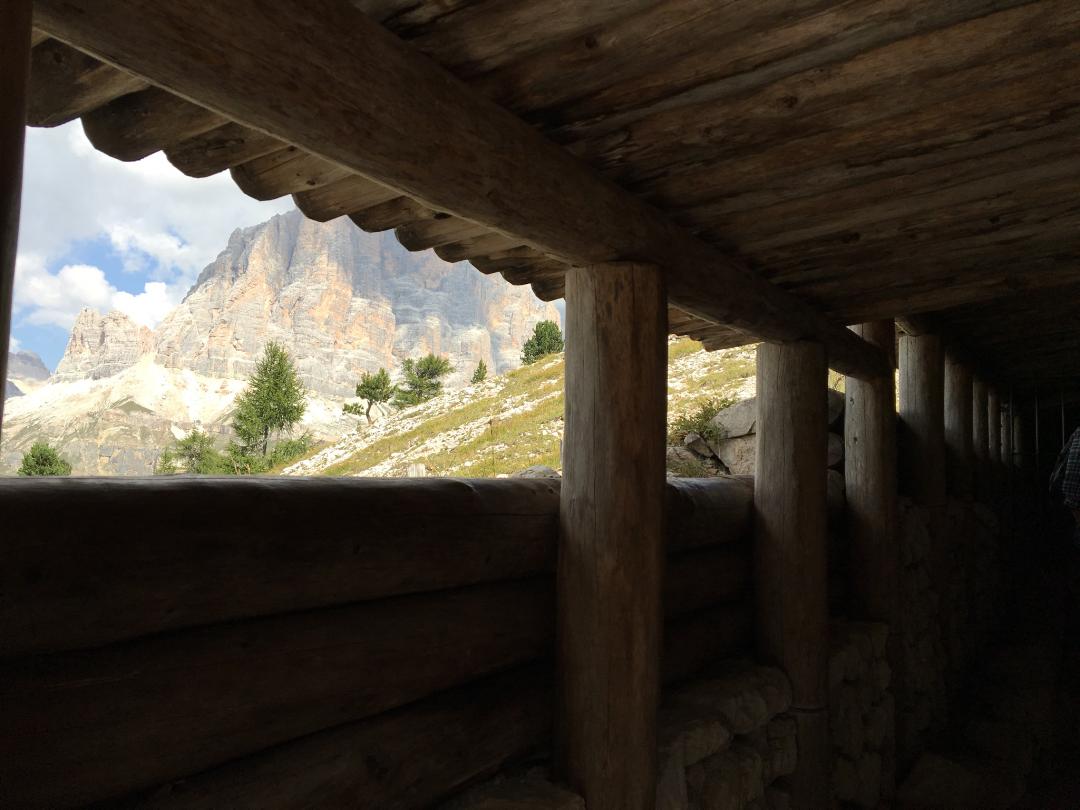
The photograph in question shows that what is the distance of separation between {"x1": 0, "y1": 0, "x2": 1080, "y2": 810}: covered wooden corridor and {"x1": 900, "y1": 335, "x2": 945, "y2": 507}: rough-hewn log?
2219mm

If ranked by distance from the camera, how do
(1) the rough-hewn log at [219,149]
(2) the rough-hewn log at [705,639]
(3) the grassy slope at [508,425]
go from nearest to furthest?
(1) the rough-hewn log at [219,149]
(2) the rough-hewn log at [705,639]
(3) the grassy slope at [508,425]

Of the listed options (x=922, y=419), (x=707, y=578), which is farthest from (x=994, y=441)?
(x=707, y=578)

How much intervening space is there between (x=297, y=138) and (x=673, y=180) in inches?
52.2

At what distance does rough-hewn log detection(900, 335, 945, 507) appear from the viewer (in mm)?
5816

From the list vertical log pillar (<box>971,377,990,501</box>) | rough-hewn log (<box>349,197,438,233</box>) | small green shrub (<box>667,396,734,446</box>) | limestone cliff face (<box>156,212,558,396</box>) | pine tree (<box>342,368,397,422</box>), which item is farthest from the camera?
limestone cliff face (<box>156,212,558,396</box>)

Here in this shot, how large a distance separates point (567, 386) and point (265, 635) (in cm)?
117

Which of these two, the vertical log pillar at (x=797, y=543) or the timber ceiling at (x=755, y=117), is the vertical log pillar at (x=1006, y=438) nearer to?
the vertical log pillar at (x=797, y=543)

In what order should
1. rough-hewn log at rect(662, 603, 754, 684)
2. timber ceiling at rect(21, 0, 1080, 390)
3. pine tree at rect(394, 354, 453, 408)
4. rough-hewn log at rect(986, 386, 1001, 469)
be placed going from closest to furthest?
timber ceiling at rect(21, 0, 1080, 390), rough-hewn log at rect(662, 603, 754, 684), rough-hewn log at rect(986, 386, 1001, 469), pine tree at rect(394, 354, 453, 408)

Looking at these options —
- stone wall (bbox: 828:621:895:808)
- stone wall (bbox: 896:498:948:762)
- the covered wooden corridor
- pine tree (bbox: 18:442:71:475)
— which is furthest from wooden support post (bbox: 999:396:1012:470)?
pine tree (bbox: 18:442:71:475)

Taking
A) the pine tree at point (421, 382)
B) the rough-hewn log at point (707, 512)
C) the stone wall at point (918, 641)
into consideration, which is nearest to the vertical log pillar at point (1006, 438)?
the stone wall at point (918, 641)

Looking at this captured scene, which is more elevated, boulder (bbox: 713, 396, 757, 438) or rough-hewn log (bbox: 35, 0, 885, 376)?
rough-hewn log (bbox: 35, 0, 885, 376)

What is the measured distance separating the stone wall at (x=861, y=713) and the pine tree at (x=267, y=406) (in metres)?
35.0

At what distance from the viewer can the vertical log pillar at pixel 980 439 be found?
809 cm

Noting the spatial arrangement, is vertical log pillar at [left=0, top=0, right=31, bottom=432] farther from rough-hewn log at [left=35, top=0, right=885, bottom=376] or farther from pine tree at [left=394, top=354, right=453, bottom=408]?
pine tree at [left=394, top=354, right=453, bottom=408]
